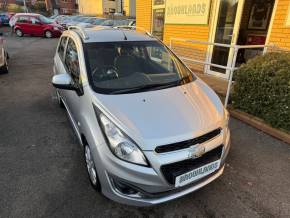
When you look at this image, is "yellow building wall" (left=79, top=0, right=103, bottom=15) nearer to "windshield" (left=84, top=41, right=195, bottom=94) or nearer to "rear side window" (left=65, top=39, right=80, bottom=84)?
"rear side window" (left=65, top=39, right=80, bottom=84)

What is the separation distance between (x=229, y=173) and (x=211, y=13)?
4882 millimetres

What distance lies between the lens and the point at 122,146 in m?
1.95

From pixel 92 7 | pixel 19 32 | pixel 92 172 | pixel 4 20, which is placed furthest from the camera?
pixel 92 7

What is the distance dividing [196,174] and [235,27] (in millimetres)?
4732

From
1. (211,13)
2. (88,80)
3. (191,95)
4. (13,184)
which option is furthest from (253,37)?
(13,184)

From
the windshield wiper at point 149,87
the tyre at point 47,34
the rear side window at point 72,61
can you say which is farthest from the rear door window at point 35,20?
the windshield wiper at point 149,87

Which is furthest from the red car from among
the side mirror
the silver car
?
the side mirror

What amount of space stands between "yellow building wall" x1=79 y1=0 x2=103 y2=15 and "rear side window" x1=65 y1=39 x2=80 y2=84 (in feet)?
117

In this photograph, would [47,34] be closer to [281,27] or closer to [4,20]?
[4,20]

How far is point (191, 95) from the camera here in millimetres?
2562

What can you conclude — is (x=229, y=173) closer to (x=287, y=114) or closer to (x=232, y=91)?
(x=287, y=114)

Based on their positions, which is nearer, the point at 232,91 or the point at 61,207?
the point at 61,207

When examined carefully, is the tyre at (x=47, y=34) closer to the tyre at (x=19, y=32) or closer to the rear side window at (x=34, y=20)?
the rear side window at (x=34, y=20)

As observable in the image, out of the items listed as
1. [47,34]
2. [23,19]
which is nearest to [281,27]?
[47,34]
